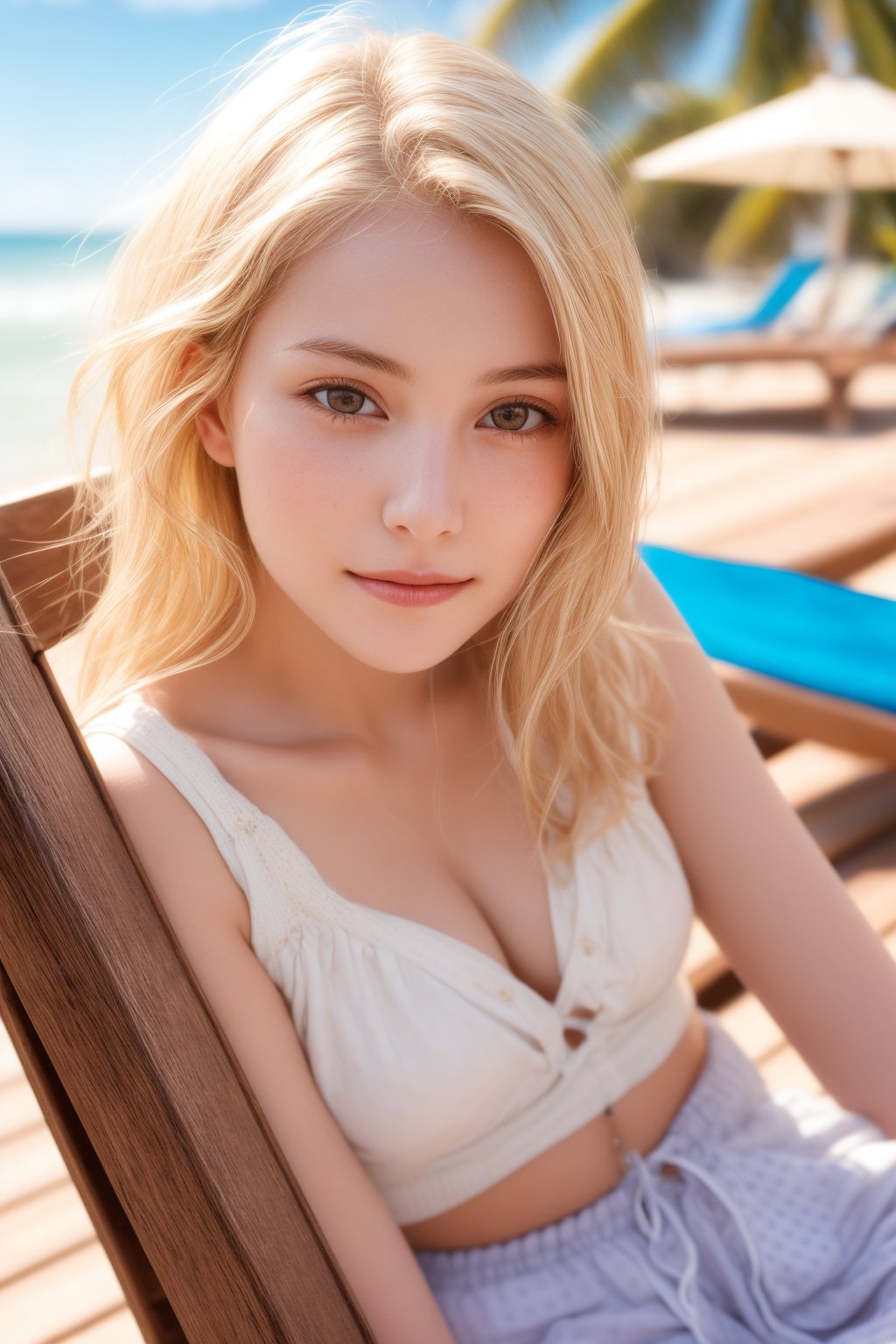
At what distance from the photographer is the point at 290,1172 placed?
3.36 feet

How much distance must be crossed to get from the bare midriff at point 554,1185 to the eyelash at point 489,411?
0.71m

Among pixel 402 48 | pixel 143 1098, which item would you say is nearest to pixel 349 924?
pixel 143 1098

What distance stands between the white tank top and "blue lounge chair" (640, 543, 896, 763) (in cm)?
146

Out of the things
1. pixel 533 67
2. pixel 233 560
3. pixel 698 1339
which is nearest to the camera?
pixel 698 1339

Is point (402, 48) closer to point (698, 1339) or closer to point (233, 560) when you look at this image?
point (233, 560)

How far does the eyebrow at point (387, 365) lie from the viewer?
106 cm

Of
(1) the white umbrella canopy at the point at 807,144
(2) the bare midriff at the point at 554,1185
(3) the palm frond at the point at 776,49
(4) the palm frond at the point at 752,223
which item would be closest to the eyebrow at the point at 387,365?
(2) the bare midriff at the point at 554,1185

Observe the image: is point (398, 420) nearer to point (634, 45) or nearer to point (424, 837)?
point (424, 837)

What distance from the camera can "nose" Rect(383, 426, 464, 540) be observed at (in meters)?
1.07

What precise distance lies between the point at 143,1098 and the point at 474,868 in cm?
49

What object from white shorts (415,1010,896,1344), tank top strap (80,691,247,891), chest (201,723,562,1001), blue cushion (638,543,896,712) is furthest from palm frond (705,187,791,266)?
tank top strap (80,691,247,891)

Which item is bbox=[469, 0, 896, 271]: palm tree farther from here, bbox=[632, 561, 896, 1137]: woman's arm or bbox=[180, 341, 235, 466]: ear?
bbox=[180, 341, 235, 466]: ear

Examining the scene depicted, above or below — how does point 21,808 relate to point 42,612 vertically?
below

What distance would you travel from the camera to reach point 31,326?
29.3m
